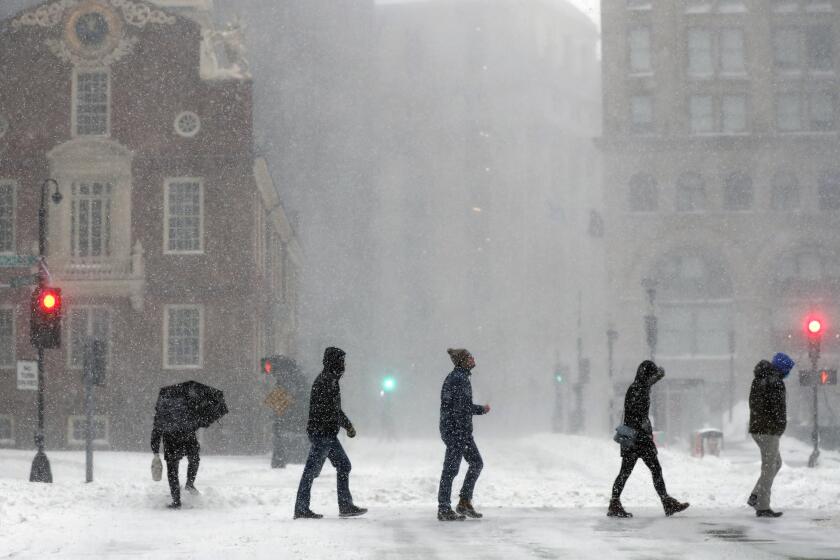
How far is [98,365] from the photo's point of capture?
86.7ft

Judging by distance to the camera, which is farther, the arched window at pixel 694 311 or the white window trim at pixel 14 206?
the arched window at pixel 694 311

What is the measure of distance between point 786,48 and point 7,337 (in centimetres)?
5187

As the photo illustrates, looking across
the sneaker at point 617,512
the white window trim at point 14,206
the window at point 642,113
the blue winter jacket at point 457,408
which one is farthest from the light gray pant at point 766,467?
the window at point 642,113

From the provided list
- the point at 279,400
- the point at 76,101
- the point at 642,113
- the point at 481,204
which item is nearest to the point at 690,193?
the point at 642,113

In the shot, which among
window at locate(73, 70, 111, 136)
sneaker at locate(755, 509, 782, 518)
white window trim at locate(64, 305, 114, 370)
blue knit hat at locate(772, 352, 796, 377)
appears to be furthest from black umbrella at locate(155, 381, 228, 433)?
window at locate(73, 70, 111, 136)

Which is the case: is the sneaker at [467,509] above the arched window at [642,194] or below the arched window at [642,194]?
below

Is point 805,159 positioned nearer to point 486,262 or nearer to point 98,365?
point 486,262

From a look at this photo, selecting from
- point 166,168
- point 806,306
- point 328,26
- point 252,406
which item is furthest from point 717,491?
point 328,26

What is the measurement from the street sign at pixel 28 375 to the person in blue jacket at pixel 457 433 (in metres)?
12.2

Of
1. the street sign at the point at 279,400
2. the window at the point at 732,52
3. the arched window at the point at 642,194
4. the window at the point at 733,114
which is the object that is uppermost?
the window at the point at 732,52

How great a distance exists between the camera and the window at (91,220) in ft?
142

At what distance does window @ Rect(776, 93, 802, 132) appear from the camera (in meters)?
79.2

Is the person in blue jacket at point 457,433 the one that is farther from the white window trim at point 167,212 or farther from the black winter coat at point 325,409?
the white window trim at point 167,212

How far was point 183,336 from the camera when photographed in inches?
1708
